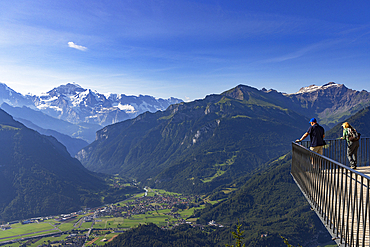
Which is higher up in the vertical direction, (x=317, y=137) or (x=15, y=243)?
(x=317, y=137)

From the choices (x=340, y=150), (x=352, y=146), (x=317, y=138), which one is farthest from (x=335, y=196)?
(x=340, y=150)

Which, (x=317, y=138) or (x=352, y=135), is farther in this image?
(x=352, y=135)

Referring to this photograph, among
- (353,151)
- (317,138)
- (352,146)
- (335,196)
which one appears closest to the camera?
(335,196)

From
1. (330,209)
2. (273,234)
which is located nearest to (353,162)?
(330,209)

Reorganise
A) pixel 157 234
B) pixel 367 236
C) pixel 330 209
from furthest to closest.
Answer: pixel 157 234 < pixel 330 209 < pixel 367 236

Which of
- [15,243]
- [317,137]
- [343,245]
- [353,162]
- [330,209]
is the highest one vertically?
Result: [317,137]

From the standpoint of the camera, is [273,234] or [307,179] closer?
[307,179]

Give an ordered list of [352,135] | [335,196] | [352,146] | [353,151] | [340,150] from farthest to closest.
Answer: [340,150], [353,151], [352,146], [352,135], [335,196]

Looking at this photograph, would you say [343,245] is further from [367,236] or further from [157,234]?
[157,234]

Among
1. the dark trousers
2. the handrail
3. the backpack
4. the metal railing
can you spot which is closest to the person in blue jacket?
the handrail

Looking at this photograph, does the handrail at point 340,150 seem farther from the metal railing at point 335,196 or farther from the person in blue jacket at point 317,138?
the metal railing at point 335,196

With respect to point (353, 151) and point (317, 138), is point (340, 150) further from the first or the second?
point (317, 138)
